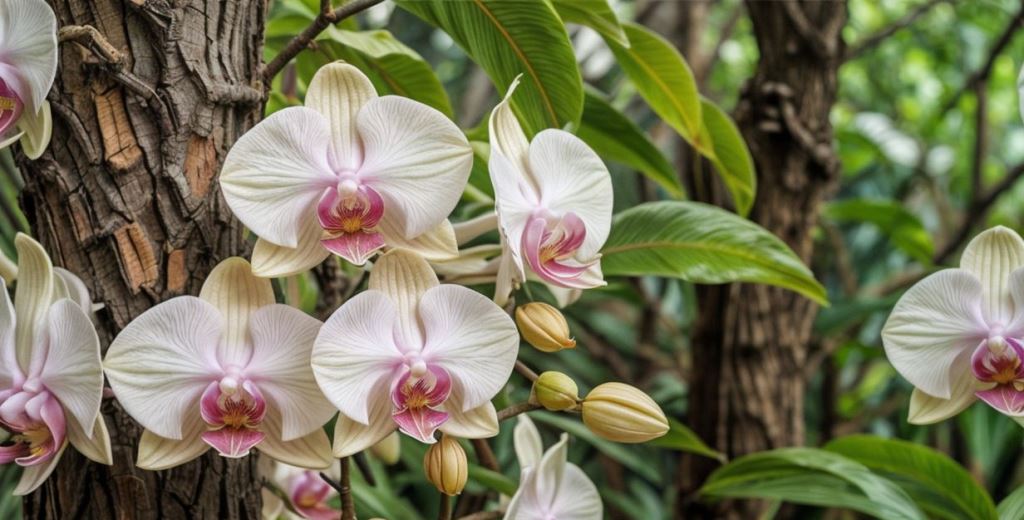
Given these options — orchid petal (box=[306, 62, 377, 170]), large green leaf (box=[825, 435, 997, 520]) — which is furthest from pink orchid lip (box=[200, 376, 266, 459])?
large green leaf (box=[825, 435, 997, 520])

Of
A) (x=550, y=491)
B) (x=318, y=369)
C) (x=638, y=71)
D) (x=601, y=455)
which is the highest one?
(x=638, y=71)

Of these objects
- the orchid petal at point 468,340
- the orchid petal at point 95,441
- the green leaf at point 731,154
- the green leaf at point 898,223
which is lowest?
the orchid petal at point 95,441

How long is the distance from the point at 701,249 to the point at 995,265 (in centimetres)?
18

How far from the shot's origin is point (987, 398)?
1.55 feet

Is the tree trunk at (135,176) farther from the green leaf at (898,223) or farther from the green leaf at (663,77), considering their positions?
the green leaf at (898,223)

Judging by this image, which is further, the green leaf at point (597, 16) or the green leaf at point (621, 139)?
the green leaf at point (621, 139)

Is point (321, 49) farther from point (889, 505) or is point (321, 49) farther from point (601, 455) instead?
point (601, 455)

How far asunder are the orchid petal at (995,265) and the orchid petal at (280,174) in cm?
32

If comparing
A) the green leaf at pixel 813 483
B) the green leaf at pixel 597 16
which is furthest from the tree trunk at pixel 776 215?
the green leaf at pixel 597 16

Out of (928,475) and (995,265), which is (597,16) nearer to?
(995,265)

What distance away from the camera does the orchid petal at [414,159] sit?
42 cm

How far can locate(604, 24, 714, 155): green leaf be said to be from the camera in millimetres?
598

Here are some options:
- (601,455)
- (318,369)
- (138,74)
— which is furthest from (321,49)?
(601,455)

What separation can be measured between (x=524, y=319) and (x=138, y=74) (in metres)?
0.21
